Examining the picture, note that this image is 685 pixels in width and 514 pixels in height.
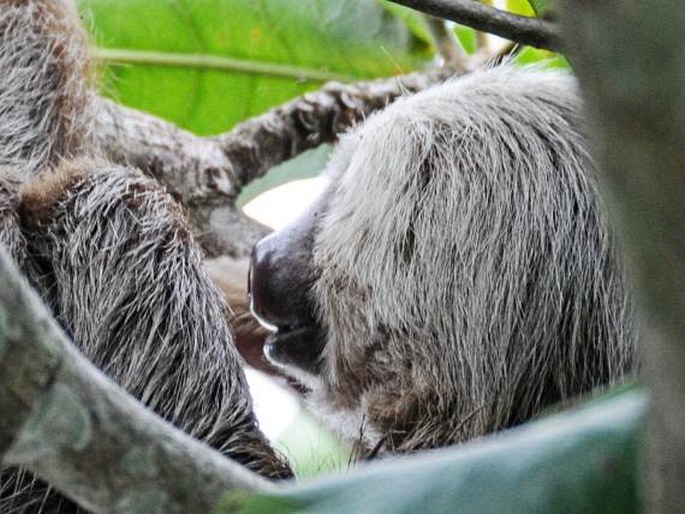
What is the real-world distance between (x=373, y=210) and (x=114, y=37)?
139 centimetres

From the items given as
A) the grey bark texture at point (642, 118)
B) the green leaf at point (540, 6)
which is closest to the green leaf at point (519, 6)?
the green leaf at point (540, 6)

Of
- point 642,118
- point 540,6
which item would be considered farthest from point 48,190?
point 642,118

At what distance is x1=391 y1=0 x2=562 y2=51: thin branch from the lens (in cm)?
160

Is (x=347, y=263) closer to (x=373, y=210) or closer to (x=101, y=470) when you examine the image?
(x=373, y=210)

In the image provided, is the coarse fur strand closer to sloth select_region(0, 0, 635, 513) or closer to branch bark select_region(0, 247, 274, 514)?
sloth select_region(0, 0, 635, 513)

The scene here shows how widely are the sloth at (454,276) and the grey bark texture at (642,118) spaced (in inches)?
56.6

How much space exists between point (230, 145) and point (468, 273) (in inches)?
44.0

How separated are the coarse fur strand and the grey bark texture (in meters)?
1.50

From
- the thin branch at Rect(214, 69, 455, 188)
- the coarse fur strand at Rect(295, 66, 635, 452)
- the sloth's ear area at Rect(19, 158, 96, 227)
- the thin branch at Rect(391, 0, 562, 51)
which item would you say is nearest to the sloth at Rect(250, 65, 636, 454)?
the coarse fur strand at Rect(295, 66, 635, 452)

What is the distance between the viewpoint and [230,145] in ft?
9.84

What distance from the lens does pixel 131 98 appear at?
332cm

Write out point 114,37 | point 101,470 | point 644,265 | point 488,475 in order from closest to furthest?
point 644,265 → point 488,475 → point 101,470 → point 114,37

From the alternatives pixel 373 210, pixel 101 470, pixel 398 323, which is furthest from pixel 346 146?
pixel 101 470

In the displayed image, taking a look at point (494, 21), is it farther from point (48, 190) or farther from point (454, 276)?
point (48, 190)
